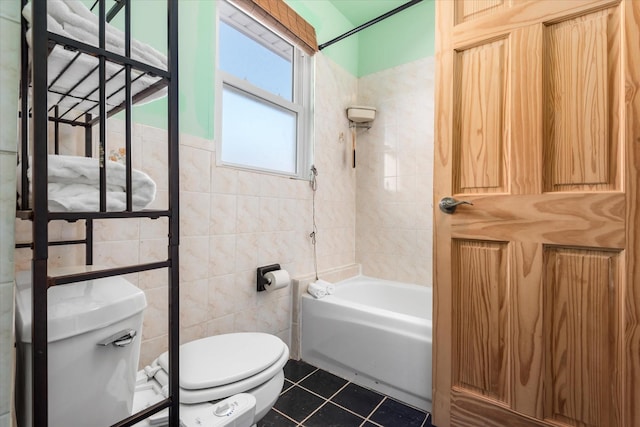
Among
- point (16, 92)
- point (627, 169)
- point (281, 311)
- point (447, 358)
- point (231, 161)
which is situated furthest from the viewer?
point (281, 311)

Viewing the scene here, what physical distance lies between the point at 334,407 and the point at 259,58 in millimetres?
2069

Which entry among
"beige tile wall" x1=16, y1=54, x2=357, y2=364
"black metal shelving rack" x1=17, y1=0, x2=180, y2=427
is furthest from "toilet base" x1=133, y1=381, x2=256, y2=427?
"beige tile wall" x1=16, y1=54, x2=357, y2=364

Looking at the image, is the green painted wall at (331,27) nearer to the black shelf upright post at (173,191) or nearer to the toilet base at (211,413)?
the black shelf upright post at (173,191)

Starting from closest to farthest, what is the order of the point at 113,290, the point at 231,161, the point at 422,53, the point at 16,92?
the point at 16,92, the point at 113,290, the point at 231,161, the point at 422,53

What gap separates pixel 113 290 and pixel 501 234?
1.31m

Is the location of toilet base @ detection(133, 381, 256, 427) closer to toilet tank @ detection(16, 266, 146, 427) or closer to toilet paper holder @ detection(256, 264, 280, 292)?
toilet tank @ detection(16, 266, 146, 427)

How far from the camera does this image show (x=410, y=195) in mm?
2375

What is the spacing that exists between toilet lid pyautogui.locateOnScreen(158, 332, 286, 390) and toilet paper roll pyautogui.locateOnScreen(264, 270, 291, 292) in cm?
46

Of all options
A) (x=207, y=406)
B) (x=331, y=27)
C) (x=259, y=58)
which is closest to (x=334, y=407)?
(x=207, y=406)

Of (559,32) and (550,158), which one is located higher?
(559,32)

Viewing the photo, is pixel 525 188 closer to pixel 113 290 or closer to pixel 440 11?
pixel 440 11

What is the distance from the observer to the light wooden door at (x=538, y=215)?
102cm

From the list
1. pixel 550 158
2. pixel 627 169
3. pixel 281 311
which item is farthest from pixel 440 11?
pixel 281 311

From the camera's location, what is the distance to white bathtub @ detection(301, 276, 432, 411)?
1542 millimetres
